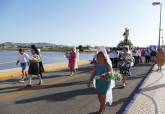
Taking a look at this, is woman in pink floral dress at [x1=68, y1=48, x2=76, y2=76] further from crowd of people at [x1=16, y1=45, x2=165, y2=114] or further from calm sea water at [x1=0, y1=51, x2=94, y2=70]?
calm sea water at [x1=0, y1=51, x2=94, y2=70]

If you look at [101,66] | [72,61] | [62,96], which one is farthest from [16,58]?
[101,66]

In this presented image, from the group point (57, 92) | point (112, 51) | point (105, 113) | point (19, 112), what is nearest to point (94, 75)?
point (105, 113)

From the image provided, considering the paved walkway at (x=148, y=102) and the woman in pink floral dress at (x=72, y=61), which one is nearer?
the paved walkway at (x=148, y=102)

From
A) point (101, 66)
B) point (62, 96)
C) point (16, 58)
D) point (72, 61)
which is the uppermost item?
point (101, 66)

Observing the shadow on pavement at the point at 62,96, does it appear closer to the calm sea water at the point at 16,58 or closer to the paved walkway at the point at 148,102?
the paved walkway at the point at 148,102

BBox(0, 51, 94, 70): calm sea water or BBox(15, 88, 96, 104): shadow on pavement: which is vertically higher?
BBox(15, 88, 96, 104): shadow on pavement

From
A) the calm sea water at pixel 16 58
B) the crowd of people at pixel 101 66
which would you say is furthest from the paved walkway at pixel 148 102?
the calm sea water at pixel 16 58

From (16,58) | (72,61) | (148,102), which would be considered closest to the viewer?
(148,102)

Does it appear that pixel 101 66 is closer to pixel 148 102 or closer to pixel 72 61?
pixel 148 102

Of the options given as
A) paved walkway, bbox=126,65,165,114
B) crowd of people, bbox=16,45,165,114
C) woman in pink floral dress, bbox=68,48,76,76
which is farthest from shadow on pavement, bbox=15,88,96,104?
woman in pink floral dress, bbox=68,48,76,76

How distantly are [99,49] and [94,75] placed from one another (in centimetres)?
71

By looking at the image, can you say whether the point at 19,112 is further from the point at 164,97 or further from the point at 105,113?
the point at 164,97

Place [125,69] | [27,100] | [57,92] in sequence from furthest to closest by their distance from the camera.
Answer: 1. [125,69]
2. [57,92]
3. [27,100]

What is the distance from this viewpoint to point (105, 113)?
963 cm
